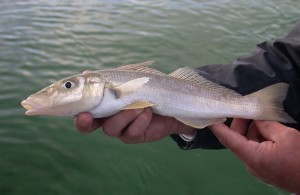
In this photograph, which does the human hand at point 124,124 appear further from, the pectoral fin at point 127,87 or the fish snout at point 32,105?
the fish snout at point 32,105

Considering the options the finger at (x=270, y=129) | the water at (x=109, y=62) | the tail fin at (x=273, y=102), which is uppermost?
the tail fin at (x=273, y=102)

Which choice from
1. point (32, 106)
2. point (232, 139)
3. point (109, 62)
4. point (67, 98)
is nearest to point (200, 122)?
point (232, 139)

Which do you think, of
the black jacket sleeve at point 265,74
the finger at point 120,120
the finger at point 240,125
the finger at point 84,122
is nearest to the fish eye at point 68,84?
the finger at point 84,122

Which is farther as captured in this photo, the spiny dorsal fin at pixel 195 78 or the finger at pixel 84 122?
the spiny dorsal fin at pixel 195 78

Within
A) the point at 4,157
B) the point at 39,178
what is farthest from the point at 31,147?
the point at 39,178

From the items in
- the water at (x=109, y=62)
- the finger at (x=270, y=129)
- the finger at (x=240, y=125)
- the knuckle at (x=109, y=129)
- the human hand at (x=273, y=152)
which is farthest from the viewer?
the water at (x=109, y=62)

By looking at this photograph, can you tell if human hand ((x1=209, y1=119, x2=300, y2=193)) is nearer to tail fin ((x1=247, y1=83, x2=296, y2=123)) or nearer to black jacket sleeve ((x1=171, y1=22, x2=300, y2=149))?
tail fin ((x1=247, y1=83, x2=296, y2=123))
